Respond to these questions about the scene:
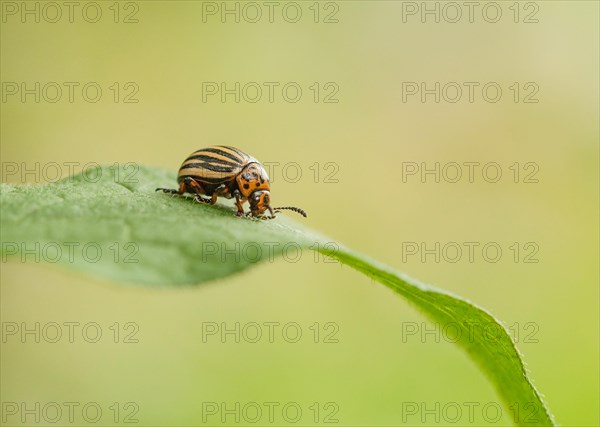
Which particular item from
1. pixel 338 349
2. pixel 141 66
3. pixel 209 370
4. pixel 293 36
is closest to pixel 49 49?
pixel 141 66

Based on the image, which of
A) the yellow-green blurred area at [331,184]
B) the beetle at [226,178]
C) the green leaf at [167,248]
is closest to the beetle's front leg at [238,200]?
the beetle at [226,178]

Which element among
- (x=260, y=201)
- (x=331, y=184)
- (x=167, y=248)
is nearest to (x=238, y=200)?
(x=260, y=201)

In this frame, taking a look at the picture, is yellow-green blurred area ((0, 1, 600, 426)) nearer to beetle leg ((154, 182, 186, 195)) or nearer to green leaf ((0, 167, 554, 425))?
beetle leg ((154, 182, 186, 195))

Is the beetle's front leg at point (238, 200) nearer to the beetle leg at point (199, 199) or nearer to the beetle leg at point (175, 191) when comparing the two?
the beetle leg at point (199, 199)

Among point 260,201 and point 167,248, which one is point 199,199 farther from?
point 167,248

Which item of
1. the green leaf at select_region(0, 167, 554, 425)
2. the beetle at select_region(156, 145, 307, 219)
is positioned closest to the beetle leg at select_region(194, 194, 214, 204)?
the beetle at select_region(156, 145, 307, 219)
